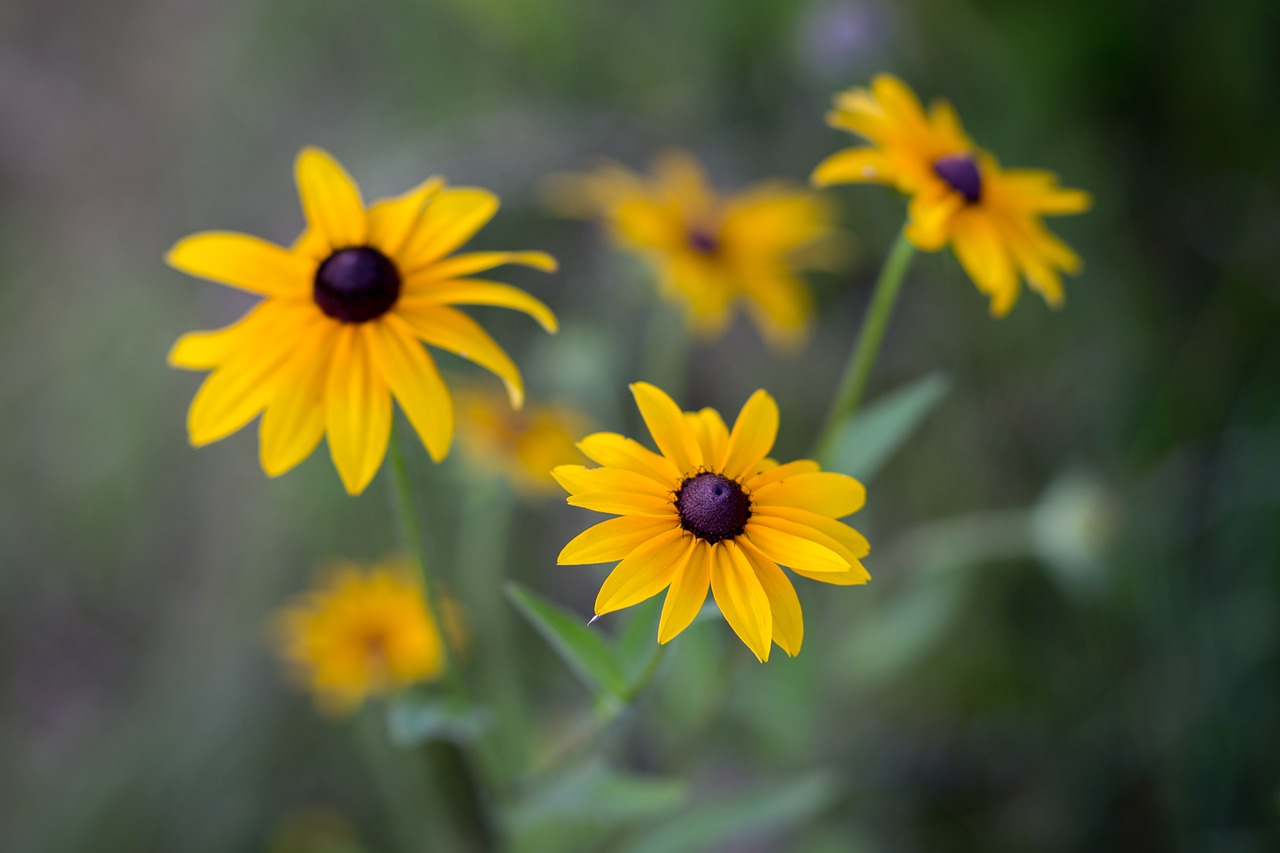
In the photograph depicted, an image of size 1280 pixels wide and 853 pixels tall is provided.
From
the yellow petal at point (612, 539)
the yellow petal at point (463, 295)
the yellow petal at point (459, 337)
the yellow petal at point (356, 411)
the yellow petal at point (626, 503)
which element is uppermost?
the yellow petal at point (463, 295)

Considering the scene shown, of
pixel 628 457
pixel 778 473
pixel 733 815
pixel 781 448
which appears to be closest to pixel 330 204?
pixel 628 457

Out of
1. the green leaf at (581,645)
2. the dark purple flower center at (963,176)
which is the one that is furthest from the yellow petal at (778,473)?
the dark purple flower center at (963,176)

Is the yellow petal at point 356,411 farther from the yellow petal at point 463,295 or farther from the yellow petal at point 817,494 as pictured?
the yellow petal at point 817,494

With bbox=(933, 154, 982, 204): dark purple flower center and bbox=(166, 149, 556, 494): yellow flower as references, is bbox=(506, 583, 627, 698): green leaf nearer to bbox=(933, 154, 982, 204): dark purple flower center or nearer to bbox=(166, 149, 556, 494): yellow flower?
bbox=(166, 149, 556, 494): yellow flower

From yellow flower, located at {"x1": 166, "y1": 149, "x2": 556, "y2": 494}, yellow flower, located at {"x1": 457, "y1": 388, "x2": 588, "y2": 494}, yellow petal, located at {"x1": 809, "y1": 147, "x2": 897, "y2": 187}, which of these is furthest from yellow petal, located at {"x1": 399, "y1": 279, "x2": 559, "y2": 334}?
yellow flower, located at {"x1": 457, "y1": 388, "x2": 588, "y2": 494}

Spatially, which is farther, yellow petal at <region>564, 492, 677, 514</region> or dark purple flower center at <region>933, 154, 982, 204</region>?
dark purple flower center at <region>933, 154, 982, 204</region>

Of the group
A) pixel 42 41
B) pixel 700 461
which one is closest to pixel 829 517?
pixel 700 461
